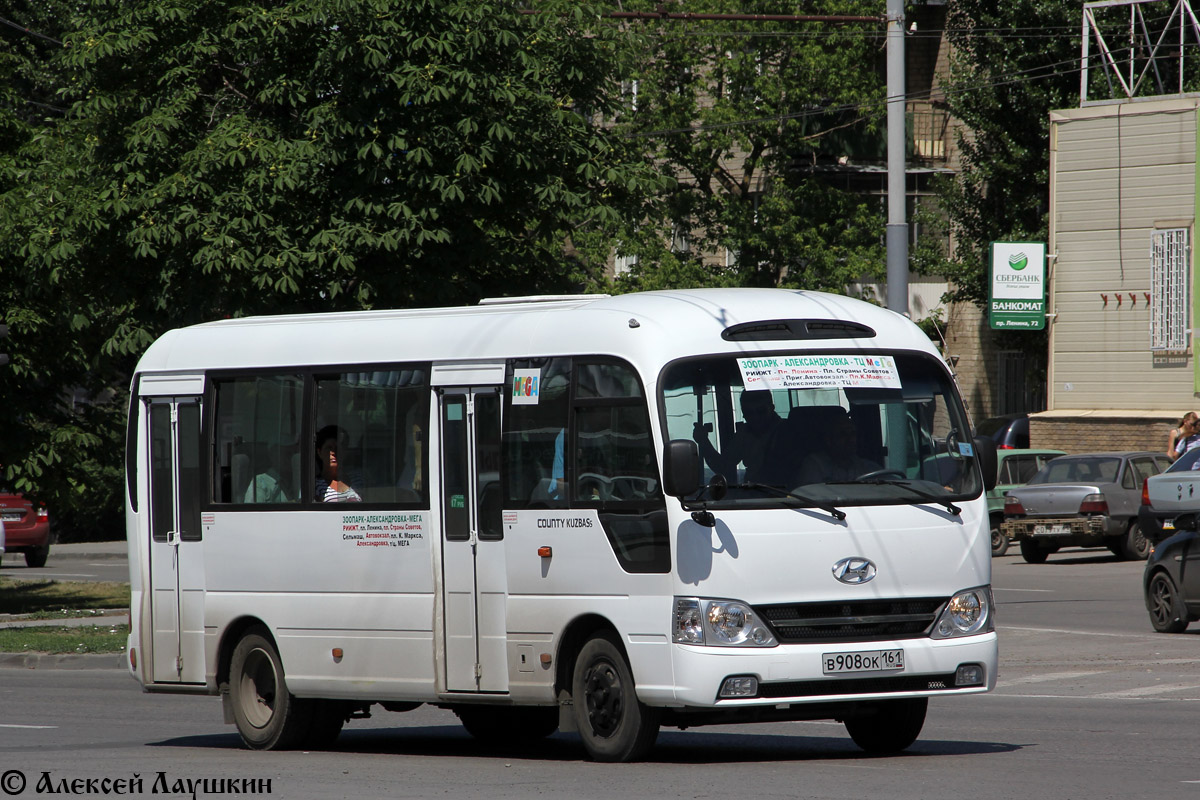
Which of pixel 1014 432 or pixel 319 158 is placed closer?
pixel 319 158

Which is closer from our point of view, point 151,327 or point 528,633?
point 528,633

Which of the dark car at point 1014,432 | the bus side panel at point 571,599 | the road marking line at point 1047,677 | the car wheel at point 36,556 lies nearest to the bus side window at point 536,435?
the bus side panel at point 571,599

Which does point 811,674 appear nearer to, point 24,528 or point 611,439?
point 611,439

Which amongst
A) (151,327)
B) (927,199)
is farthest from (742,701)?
(927,199)

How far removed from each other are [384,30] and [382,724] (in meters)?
7.40

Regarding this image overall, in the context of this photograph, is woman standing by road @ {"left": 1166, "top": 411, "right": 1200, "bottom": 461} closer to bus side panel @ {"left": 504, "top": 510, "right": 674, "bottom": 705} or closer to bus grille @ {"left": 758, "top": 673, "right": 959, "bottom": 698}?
bus grille @ {"left": 758, "top": 673, "right": 959, "bottom": 698}

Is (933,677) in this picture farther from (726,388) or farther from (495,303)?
(495,303)

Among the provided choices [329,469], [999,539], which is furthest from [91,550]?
[329,469]

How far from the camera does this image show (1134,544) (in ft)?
100

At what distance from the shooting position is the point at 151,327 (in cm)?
2002

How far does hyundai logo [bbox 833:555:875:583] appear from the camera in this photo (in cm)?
999

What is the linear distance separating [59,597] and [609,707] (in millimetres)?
21366

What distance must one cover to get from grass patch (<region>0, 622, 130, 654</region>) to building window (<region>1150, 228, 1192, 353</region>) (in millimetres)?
22922

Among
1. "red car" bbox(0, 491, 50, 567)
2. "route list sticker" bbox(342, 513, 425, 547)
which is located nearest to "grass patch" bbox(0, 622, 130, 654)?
"route list sticker" bbox(342, 513, 425, 547)
